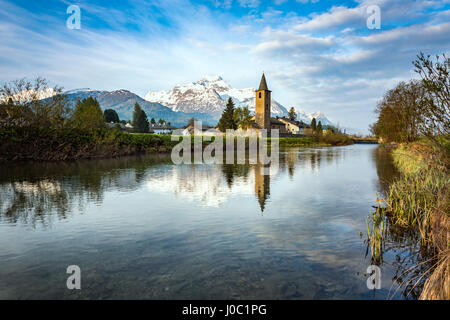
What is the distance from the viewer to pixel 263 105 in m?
112

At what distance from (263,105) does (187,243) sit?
10930 cm

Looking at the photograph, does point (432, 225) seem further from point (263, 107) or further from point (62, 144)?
point (263, 107)

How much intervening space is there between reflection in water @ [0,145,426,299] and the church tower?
99347 millimetres

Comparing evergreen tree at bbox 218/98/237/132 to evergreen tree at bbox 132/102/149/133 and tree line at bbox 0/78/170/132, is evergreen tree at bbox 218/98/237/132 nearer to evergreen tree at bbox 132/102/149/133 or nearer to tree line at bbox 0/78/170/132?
evergreen tree at bbox 132/102/149/133

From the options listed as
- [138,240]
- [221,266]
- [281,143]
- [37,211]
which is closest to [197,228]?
[138,240]

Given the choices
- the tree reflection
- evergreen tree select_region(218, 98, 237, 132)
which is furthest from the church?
the tree reflection

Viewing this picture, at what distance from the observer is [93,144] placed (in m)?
32.0

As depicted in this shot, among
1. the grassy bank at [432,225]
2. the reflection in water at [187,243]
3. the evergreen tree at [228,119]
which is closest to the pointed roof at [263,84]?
the evergreen tree at [228,119]

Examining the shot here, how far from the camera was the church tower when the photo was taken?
112 m

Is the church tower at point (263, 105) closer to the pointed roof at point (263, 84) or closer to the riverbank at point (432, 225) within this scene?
the pointed roof at point (263, 84)

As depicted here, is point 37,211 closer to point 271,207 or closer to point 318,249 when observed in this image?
point 271,207

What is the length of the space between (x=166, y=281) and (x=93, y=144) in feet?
→ 100

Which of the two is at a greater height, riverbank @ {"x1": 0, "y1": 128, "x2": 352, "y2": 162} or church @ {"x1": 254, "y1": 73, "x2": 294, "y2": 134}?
church @ {"x1": 254, "y1": 73, "x2": 294, "y2": 134}

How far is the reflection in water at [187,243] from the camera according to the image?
16.9ft
